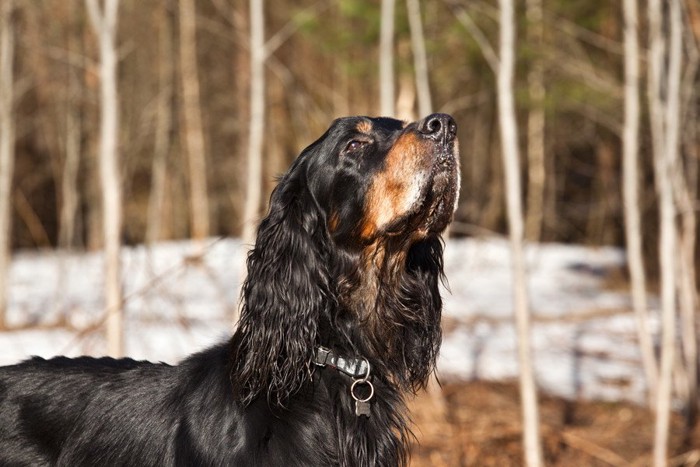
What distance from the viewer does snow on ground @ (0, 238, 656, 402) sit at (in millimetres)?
9016

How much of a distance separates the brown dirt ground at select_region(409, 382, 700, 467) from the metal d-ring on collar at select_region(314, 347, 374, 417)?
4140 millimetres

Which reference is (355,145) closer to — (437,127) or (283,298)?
(437,127)

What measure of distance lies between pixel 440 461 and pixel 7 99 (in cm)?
741

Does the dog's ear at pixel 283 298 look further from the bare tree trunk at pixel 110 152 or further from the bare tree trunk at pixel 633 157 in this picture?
the bare tree trunk at pixel 633 157

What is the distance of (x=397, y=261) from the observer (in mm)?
3611

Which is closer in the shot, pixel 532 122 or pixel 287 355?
pixel 287 355

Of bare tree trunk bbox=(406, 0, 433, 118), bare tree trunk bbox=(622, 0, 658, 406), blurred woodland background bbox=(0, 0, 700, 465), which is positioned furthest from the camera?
bare tree trunk bbox=(406, 0, 433, 118)

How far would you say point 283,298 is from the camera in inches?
133

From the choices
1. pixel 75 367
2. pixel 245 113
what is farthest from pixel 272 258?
pixel 245 113

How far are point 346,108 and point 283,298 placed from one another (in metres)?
17.4

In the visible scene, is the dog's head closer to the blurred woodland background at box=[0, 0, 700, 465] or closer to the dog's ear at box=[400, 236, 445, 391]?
the dog's ear at box=[400, 236, 445, 391]

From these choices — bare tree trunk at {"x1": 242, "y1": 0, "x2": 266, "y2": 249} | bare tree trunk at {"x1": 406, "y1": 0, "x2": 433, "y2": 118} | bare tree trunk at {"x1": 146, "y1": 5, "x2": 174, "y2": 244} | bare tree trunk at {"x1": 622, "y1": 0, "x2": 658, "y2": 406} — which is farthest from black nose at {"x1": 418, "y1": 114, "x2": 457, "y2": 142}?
bare tree trunk at {"x1": 146, "y1": 5, "x2": 174, "y2": 244}

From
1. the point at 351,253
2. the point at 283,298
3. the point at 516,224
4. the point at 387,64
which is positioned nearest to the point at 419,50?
the point at 387,64

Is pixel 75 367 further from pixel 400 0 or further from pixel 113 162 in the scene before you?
pixel 400 0
